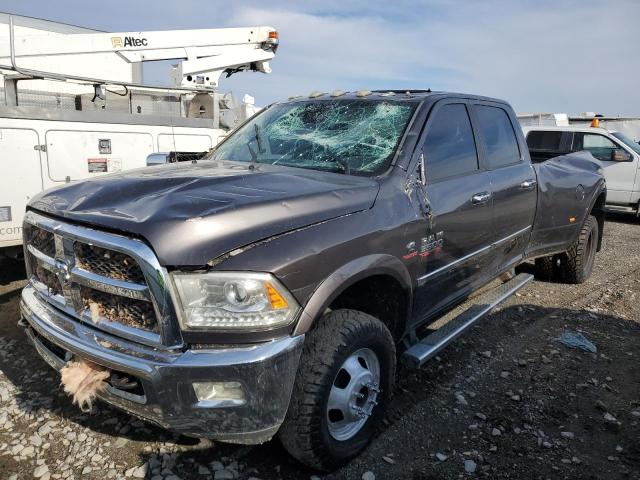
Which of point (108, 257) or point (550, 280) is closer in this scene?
point (108, 257)

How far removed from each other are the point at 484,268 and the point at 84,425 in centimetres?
297

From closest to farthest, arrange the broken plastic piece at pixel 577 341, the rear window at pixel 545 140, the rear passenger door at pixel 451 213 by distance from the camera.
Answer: the rear passenger door at pixel 451 213 → the broken plastic piece at pixel 577 341 → the rear window at pixel 545 140

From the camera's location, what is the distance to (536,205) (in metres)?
4.64

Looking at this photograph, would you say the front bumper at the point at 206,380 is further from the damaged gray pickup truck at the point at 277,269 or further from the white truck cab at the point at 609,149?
the white truck cab at the point at 609,149

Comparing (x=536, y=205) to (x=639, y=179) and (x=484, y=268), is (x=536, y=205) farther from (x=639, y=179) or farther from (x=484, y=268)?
(x=639, y=179)

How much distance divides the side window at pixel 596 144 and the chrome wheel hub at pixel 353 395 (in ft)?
30.2

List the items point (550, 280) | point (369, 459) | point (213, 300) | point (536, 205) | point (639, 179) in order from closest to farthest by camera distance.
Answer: point (213, 300) → point (369, 459) → point (536, 205) → point (550, 280) → point (639, 179)

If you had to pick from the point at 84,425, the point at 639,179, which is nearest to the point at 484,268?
the point at 84,425

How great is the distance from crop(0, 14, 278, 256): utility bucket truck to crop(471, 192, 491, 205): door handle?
241 cm

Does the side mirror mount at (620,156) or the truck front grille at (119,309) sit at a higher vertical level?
the side mirror mount at (620,156)

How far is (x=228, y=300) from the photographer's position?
2.11 metres

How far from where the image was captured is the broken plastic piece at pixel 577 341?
419 cm

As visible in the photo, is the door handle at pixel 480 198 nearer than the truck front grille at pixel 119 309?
No

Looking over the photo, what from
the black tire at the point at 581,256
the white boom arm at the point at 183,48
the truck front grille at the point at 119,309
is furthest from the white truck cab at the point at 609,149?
the truck front grille at the point at 119,309
